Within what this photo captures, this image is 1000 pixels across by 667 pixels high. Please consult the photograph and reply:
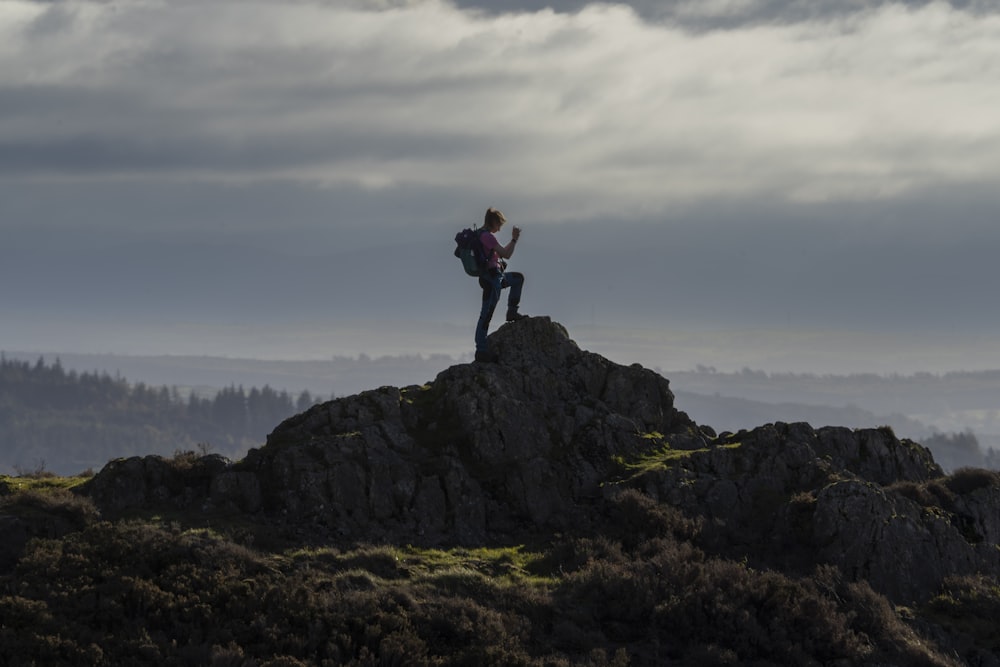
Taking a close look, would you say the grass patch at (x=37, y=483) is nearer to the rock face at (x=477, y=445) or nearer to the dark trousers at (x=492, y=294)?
the rock face at (x=477, y=445)

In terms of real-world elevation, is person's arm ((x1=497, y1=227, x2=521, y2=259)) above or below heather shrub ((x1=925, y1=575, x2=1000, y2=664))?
above

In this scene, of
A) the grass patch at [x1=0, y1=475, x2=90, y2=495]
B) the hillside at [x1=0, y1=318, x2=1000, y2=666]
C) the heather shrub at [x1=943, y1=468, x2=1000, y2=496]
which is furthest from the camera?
the heather shrub at [x1=943, y1=468, x2=1000, y2=496]

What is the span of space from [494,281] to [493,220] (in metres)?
2.29

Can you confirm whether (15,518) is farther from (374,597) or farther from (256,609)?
(374,597)

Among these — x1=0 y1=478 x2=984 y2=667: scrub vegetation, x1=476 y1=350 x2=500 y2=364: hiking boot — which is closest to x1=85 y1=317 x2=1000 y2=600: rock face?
x1=476 y1=350 x2=500 y2=364: hiking boot

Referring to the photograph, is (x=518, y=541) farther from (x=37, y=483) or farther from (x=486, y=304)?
(x=37, y=483)

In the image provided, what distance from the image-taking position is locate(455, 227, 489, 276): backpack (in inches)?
1382

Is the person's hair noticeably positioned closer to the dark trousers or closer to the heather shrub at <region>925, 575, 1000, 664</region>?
the dark trousers

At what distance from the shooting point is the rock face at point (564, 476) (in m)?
30.0

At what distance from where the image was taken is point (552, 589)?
27234 millimetres

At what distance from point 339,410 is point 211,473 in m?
4.72

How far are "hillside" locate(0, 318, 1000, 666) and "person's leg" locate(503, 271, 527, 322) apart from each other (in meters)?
0.63

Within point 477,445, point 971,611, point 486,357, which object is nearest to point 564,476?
point 477,445

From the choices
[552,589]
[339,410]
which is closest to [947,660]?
[552,589]
